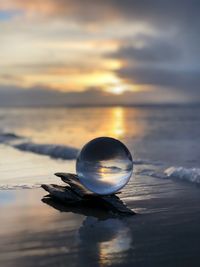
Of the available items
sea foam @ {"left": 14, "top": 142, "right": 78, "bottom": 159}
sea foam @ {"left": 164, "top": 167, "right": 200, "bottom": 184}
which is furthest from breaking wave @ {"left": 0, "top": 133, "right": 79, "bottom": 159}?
sea foam @ {"left": 164, "top": 167, "right": 200, "bottom": 184}

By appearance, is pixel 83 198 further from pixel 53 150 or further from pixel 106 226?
pixel 53 150

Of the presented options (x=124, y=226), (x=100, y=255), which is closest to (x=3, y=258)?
(x=100, y=255)

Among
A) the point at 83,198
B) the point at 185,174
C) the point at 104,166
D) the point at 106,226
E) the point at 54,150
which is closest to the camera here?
the point at 106,226

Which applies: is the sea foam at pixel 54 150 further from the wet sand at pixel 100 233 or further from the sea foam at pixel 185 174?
the wet sand at pixel 100 233

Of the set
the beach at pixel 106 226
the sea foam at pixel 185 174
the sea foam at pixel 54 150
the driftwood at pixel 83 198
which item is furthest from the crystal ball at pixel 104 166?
the sea foam at pixel 54 150

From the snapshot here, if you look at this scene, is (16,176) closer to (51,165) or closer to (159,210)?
(51,165)

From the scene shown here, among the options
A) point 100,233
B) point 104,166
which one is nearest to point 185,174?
point 104,166

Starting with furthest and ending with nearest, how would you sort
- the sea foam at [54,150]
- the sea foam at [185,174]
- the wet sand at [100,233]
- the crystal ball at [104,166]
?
the sea foam at [54,150], the sea foam at [185,174], the crystal ball at [104,166], the wet sand at [100,233]
